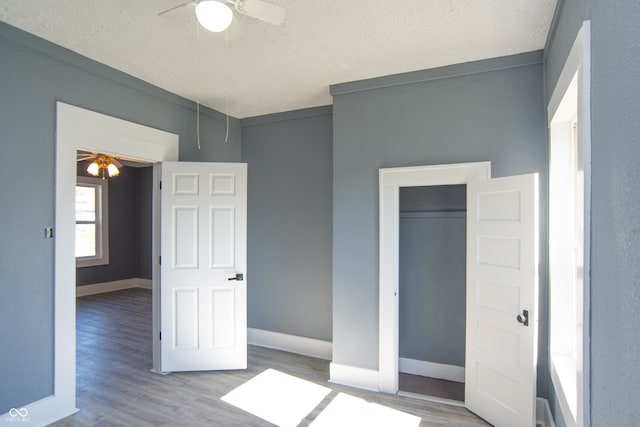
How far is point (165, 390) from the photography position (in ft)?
10.6

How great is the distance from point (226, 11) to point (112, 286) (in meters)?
7.65

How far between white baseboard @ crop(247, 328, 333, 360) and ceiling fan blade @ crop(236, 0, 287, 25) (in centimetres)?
338

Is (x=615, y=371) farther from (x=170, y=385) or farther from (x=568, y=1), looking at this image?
(x=170, y=385)

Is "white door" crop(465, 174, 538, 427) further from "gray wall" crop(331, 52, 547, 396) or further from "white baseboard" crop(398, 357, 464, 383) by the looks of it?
"white baseboard" crop(398, 357, 464, 383)

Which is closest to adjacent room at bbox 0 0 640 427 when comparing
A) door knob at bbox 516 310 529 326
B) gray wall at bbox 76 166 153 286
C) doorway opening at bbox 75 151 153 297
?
door knob at bbox 516 310 529 326

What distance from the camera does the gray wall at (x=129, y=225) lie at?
7.75 m

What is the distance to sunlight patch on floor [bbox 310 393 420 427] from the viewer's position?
8.94ft

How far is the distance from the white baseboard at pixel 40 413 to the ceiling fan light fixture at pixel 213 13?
9.55 feet

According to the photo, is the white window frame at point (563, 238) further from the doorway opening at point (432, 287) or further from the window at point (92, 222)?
the window at point (92, 222)

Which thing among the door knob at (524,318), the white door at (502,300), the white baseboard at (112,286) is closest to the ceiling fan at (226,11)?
the white door at (502,300)

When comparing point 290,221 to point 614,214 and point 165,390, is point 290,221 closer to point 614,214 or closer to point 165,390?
point 165,390

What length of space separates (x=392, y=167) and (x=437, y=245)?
975 mm

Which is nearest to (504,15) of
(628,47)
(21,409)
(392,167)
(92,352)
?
(392,167)

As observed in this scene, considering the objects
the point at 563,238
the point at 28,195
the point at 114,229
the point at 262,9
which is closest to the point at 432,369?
the point at 563,238
